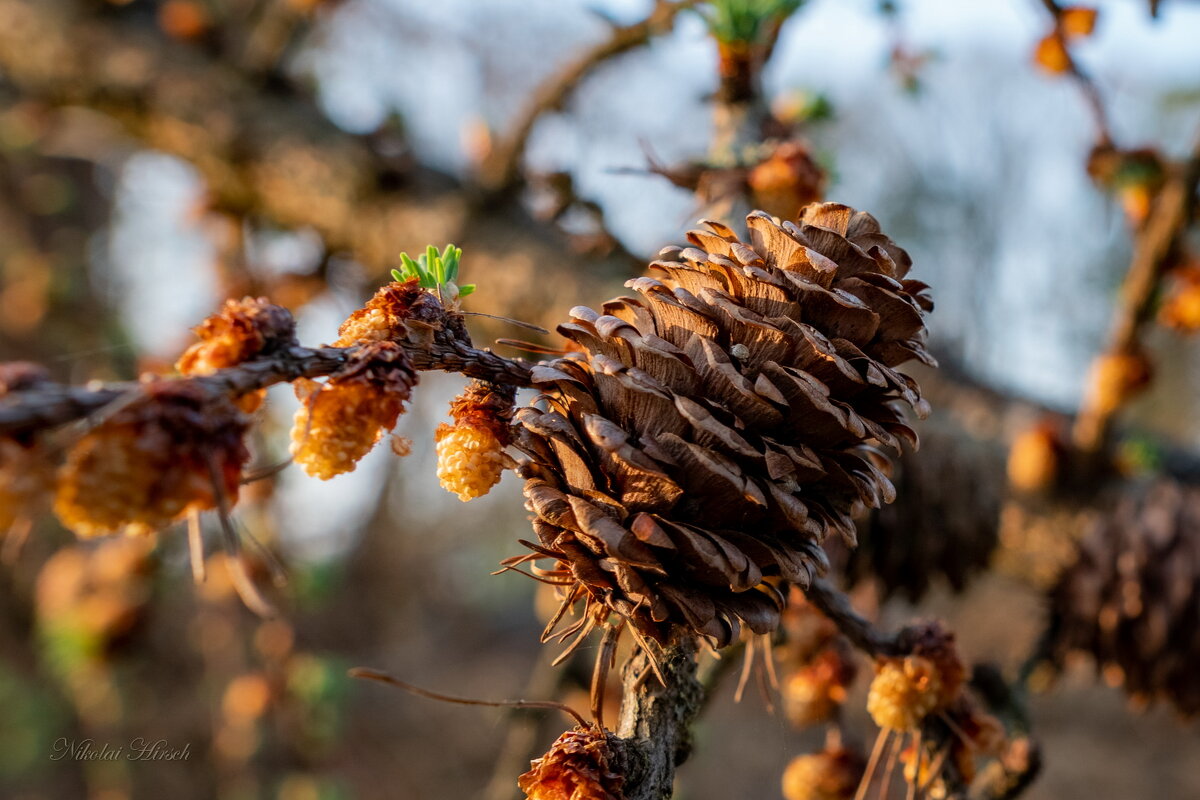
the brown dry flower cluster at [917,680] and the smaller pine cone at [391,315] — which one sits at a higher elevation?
the smaller pine cone at [391,315]

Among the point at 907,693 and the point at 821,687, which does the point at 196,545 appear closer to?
the point at 907,693

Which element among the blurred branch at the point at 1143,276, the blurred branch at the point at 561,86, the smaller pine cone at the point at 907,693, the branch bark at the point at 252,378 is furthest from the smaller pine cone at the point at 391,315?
the blurred branch at the point at 1143,276

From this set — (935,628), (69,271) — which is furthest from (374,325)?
(69,271)

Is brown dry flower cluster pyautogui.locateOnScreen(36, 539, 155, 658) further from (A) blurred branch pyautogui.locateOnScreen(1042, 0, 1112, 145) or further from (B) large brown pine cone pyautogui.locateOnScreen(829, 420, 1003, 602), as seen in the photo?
(A) blurred branch pyautogui.locateOnScreen(1042, 0, 1112, 145)

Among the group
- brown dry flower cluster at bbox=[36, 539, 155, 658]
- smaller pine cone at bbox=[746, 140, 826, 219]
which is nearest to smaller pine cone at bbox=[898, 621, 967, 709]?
smaller pine cone at bbox=[746, 140, 826, 219]

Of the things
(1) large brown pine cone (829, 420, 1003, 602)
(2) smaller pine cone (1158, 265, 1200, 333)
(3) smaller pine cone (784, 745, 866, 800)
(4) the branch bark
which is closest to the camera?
(4) the branch bark

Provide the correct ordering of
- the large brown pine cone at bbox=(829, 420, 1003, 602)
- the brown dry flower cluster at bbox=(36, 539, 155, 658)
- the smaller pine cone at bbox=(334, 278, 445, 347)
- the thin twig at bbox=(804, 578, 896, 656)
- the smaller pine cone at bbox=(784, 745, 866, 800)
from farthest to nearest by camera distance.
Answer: the brown dry flower cluster at bbox=(36, 539, 155, 658)
the large brown pine cone at bbox=(829, 420, 1003, 602)
the smaller pine cone at bbox=(784, 745, 866, 800)
the thin twig at bbox=(804, 578, 896, 656)
the smaller pine cone at bbox=(334, 278, 445, 347)

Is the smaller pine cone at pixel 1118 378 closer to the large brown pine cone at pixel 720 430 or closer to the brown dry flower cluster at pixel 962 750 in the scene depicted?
the brown dry flower cluster at pixel 962 750

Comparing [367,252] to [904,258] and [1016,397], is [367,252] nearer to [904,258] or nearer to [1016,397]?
[904,258]

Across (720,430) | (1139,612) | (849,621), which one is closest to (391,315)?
(720,430)
